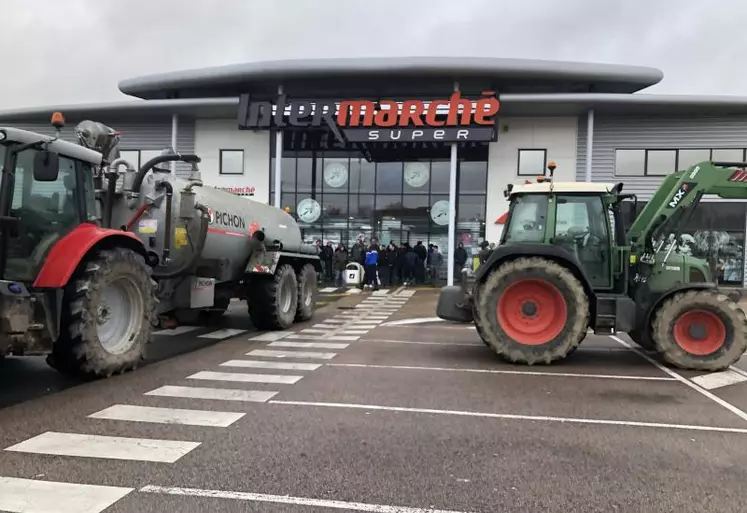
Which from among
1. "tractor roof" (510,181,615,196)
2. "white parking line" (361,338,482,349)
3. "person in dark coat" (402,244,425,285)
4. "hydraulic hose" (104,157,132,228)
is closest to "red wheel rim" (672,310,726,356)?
"tractor roof" (510,181,615,196)

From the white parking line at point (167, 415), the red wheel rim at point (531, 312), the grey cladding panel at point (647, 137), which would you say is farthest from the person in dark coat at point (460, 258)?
the white parking line at point (167, 415)

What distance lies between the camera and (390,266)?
72.9ft

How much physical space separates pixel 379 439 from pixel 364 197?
19667 mm

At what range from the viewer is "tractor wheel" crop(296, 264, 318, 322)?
12.5 metres

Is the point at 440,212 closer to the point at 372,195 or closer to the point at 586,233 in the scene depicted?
the point at 372,195

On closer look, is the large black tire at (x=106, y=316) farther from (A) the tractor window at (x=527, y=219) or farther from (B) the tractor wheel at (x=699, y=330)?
(B) the tractor wheel at (x=699, y=330)

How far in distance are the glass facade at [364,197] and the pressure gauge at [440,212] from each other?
1.6 inches

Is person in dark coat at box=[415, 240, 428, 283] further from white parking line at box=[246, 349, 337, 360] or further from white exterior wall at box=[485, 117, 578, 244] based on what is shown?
white parking line at box=[246, 349, 337, 360]

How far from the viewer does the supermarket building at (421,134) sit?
20.7 meters

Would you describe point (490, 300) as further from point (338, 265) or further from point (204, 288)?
point (338, 265)

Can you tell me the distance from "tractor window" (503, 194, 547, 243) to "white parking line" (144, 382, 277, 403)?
14.1ft

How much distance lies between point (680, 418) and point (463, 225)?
1810cm

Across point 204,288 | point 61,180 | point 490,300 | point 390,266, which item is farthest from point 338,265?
point 61,180

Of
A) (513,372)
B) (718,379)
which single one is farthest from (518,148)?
(513,372)
